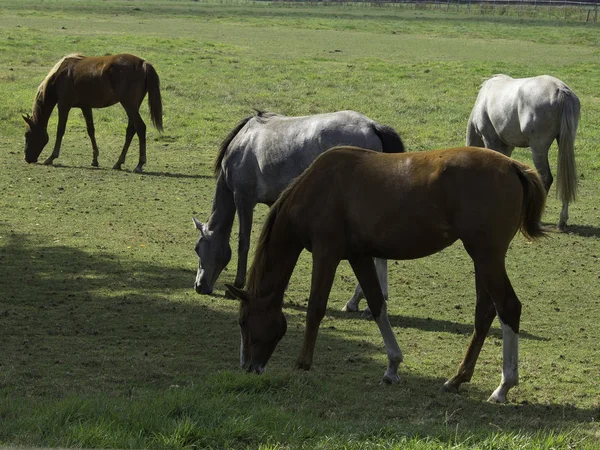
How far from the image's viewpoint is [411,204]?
6617 millimetres

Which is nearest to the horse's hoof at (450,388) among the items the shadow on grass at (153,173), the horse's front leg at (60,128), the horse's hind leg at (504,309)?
the horse's hind leg at (504,309)

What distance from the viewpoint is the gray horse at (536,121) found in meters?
12.9

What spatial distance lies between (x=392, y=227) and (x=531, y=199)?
0.95 metres

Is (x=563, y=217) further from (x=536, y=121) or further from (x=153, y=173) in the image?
(x=153, y=173)

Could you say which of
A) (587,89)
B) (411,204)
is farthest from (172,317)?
(587,89)

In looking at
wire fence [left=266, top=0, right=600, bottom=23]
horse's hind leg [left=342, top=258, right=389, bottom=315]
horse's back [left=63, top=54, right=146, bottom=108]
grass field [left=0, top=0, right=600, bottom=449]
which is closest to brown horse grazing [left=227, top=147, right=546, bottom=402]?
grass field [left=0, top=0, right=600, bottom=449]

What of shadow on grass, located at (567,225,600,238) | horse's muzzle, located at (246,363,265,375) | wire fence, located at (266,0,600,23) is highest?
horse's muzzle, located at (246,363,265,375)

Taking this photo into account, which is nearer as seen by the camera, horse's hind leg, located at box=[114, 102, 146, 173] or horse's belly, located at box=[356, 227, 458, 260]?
horse's belly, located at box=[356, 227, 458, 260]

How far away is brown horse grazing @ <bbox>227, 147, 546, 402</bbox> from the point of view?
6398mm

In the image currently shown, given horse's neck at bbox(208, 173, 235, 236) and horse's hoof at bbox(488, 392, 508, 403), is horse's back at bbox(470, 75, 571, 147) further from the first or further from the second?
horse's hoof at bbox(488, 392, 508, 403)

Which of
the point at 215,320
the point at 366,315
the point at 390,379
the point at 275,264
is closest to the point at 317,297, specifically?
the point at 275,264

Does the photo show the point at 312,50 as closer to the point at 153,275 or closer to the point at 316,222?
the point at 153,275

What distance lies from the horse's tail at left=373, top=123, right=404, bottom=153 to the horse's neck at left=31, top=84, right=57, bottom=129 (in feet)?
33.2

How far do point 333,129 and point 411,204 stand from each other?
2.99 meters
